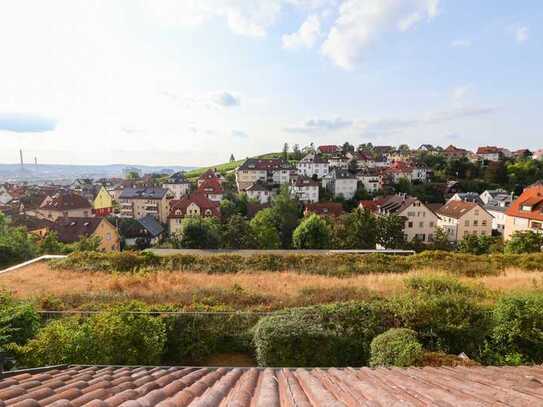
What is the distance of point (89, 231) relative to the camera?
38312mm

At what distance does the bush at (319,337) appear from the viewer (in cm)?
702

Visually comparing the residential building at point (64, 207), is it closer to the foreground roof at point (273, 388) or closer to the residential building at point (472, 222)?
the residential building at point (472, 222)

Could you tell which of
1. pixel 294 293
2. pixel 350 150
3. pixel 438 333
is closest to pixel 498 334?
pixel 438 333

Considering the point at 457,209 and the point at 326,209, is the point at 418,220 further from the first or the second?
the point at 326,209

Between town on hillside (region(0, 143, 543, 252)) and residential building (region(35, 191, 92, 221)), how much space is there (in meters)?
0.18

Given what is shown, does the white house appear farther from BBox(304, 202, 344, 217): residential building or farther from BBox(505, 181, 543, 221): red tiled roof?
BBox(505, 181, 543, 221): red tiled roof

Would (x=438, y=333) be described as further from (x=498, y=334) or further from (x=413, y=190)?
(x=413, y=190)

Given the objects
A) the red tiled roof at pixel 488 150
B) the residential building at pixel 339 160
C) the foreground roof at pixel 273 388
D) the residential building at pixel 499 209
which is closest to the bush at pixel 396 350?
the foreground roof at pixel 273 388

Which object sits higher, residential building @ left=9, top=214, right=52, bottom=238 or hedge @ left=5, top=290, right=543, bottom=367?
hedge @ left=5, top=290, right=543, bottom=367

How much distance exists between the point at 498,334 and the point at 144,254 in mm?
15521

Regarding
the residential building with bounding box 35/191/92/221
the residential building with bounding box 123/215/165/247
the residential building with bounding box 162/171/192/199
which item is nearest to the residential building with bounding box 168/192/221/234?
the residential building with bounding box 123/215/165/247

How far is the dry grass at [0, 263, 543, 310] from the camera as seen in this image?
10180 mm

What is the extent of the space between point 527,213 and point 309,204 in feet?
95.3

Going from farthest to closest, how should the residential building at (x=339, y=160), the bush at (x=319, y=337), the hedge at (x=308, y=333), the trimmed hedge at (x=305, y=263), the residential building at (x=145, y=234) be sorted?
the residential building at (x=339, y=160) < the residential building at (x=145, y=234) < the trimmed hedge at (x=305, y=263) < the bush at (x=319, y=337) < the hedge at (x=308, y=333)
